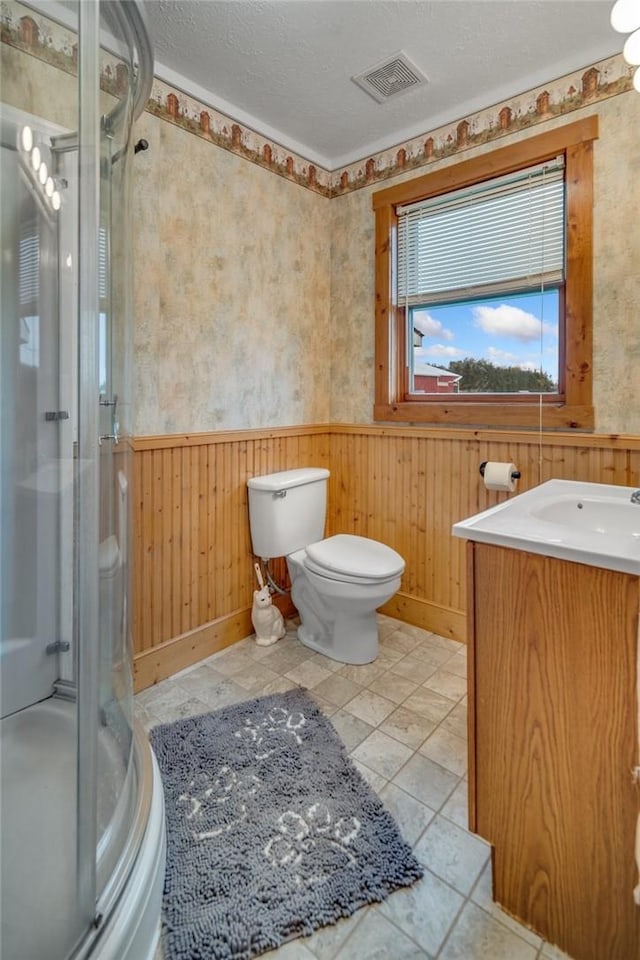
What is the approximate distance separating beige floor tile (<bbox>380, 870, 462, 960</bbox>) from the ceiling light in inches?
86.8

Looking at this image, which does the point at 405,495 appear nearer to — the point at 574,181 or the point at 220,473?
the point at 220,473

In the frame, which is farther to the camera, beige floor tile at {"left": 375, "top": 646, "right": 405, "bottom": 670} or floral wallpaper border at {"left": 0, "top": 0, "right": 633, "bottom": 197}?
beige floor tile at {"left": 375, "top": 646, "right": 405, "bottom": 670}

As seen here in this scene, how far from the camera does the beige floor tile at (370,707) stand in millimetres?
1808

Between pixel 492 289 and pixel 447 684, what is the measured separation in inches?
68.9

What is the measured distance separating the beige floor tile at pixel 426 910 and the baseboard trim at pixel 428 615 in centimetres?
128

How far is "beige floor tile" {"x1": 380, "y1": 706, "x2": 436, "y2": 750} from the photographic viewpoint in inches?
66.4

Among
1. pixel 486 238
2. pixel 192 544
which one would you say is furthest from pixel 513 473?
pixel 192 544

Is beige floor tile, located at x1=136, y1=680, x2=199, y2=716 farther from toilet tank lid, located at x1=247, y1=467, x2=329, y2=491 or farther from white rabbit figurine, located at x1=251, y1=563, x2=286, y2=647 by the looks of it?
toilet tank lid, located at x1=247, y1=467, x2=329, y2=491

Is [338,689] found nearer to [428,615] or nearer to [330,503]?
[428,615]

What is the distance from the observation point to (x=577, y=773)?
98 cm

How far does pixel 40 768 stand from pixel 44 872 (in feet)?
1.06

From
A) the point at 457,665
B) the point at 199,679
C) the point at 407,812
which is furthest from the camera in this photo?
the point at 457,665

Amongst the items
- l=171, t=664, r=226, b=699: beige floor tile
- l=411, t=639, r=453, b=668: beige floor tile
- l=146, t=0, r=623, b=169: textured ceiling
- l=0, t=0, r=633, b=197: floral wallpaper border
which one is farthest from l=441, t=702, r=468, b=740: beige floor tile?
l=146, t=0, r=623, b=169: textured ceiling

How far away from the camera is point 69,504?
4.93 feet
